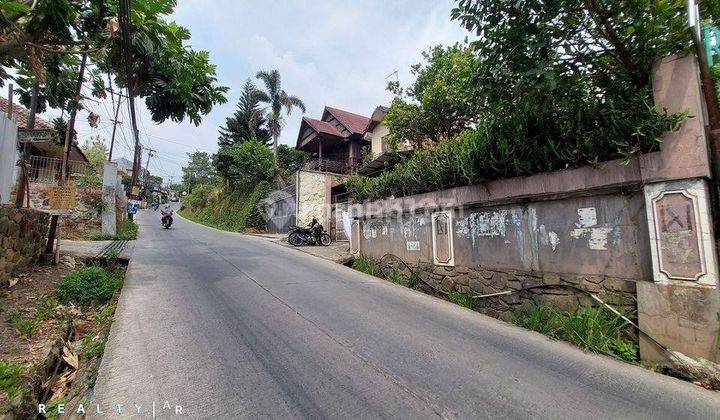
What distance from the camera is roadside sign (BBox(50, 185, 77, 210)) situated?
23.9ft

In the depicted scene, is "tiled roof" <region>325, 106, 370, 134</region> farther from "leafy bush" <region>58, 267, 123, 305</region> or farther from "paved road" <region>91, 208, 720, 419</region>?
"paved road" <region>91, 208, 720, 419</region>

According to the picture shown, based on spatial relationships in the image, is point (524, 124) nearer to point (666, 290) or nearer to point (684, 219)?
point (684, 219)

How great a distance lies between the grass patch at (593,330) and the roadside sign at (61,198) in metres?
10.5

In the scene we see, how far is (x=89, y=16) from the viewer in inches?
205

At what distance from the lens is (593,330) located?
13.8ft

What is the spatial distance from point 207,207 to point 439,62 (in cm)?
3127

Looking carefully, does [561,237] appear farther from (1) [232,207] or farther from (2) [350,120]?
(1) [232,207]

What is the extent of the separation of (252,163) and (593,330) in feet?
75.3

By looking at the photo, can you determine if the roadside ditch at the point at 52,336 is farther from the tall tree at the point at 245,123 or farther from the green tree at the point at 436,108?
the tall tree at the point at 245,123

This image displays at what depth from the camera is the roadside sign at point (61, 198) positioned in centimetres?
727

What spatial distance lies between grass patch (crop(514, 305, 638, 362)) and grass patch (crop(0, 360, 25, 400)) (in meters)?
6.37

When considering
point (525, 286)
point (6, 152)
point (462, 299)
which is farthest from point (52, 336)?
point (525, 286)

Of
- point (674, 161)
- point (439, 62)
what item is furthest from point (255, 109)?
point (674, 161)

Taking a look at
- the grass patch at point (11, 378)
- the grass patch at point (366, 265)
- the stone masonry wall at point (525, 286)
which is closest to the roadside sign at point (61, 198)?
the grass patch at point (11, 378)
